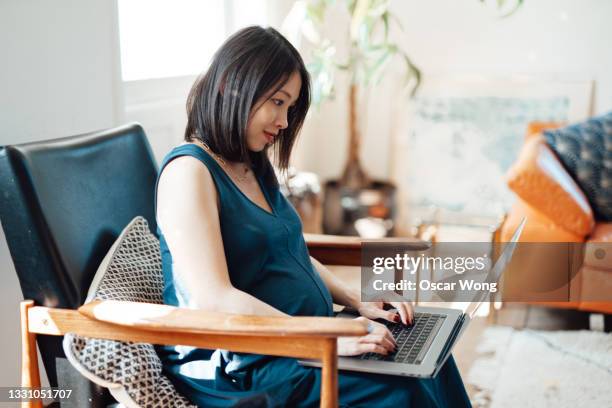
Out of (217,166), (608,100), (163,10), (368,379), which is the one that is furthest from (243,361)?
(608,100)

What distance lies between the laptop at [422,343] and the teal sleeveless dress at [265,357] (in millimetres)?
35

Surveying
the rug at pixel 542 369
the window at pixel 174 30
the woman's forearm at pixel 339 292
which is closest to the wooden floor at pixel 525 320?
the rug at pixel 542 369

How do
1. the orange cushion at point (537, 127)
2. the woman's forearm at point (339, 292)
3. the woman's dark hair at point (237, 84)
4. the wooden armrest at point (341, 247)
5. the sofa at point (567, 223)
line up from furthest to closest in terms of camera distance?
the orange cushion at point (537, 127), the sofa at point (567, 223), the wooden armrest at point (341, 247), the woman's forearm at point (339, 292), the woman's dark hair at point (237, 84)

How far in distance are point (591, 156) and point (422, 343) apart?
196 cm

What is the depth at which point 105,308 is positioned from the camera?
1410 millimetres

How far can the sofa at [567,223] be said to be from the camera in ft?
9.52

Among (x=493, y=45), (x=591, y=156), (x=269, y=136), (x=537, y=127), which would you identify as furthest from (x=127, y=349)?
(x=493, y=45)

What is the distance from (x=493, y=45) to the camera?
3.95 meters

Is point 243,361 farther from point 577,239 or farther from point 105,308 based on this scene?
point 577,239

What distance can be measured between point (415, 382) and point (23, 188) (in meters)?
0.87

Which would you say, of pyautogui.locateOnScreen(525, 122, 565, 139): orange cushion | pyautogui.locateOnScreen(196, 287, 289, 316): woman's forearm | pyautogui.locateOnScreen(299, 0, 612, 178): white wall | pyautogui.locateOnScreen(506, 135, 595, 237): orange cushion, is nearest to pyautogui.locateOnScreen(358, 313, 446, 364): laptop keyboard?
pyautogui.locateOnScreen(196, 287, 289, 316): woman's forearm

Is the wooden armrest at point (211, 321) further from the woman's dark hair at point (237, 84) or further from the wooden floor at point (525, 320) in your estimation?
the wooden floor at point (525, 320)

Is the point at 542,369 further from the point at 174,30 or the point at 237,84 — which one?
the point at 174,30
